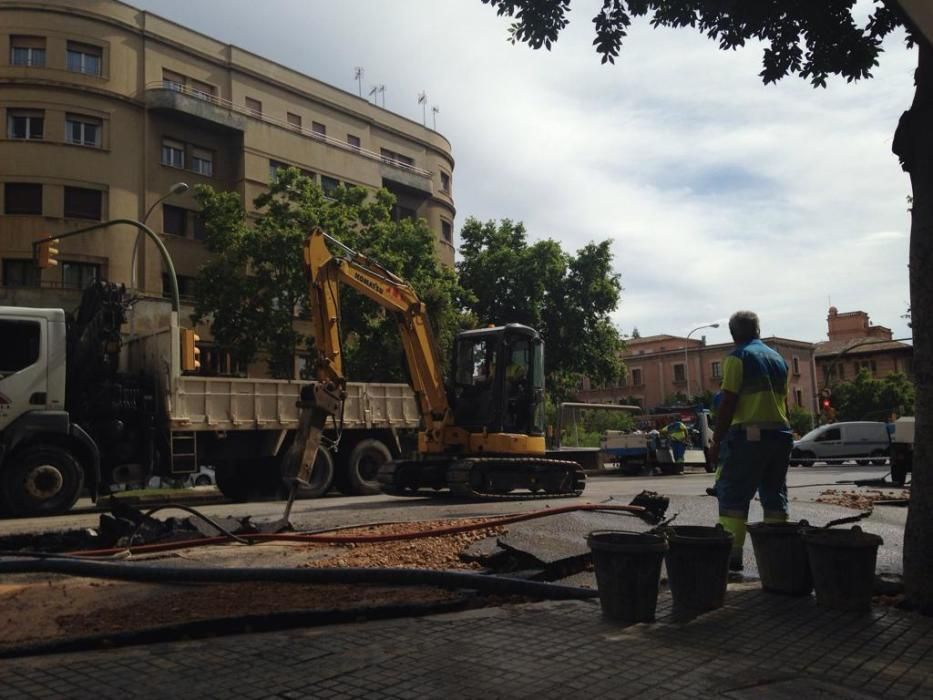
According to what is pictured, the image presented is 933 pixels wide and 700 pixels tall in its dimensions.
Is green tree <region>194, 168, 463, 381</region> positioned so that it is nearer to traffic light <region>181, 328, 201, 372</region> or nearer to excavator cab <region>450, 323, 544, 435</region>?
excavator cab <region>450, 323, 544, 435</region>

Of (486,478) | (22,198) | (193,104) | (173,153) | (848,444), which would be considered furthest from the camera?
(173,153)

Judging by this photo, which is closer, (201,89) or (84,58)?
(84,58)

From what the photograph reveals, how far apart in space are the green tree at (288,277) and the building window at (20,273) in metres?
6.29

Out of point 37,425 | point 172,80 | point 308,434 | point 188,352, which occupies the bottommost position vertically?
point 308,434

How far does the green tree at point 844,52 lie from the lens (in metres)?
4.68

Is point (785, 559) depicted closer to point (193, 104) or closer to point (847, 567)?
point (847, 567)

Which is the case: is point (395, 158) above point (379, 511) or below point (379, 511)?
above

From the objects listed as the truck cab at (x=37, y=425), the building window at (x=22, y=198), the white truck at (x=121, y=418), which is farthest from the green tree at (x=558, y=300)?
the truck cab at (x=37, y=425)

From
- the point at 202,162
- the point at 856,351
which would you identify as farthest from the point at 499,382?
the point at 856,351

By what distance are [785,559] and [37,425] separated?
1059cm

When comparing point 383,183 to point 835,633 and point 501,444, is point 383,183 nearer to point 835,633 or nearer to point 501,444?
point 501,444

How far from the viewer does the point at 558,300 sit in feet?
120

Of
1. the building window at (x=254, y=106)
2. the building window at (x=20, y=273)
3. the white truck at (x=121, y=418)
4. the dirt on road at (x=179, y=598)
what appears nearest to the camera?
the dirt on road at (x=179, y=598)

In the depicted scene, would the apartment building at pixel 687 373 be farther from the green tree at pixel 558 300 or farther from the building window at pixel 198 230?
the building window at pixel 198 230
